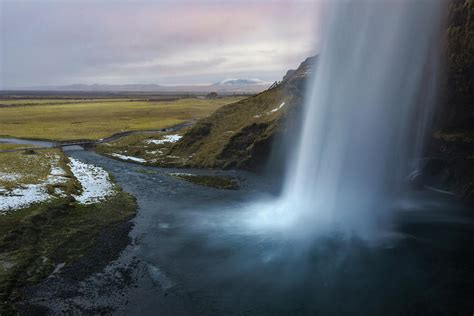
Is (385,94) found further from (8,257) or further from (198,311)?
(8,257)

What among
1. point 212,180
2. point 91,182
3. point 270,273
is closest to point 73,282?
point 270,273

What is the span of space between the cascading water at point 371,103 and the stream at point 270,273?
10084 mm

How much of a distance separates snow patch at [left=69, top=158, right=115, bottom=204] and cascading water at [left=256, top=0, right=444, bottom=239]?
902 inches

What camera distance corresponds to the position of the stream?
73.4 ft

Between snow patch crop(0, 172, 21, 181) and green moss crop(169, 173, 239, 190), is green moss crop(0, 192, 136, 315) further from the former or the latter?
green moss crop(169, 173, 239, 190)

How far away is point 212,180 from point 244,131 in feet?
58.5

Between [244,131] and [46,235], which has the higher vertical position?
[244,131]

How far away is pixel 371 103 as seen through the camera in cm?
4838

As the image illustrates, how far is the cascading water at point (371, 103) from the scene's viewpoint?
1825 inches

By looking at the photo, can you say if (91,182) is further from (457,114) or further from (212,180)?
(457,114)

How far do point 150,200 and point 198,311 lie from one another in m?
24.6

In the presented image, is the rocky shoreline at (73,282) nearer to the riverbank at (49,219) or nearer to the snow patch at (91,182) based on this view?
the riverbank at (49,219)

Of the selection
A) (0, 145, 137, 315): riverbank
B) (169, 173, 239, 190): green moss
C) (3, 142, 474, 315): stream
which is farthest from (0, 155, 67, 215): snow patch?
(169, 173, 239, 190): green moss

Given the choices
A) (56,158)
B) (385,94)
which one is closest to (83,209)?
(56,158)
